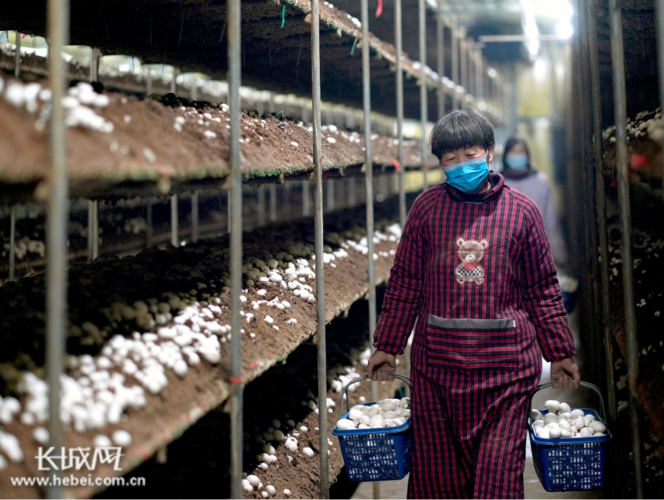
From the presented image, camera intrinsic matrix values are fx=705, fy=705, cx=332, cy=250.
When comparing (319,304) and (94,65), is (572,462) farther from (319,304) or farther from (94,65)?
(94,65)

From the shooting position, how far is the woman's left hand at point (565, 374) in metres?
2.78

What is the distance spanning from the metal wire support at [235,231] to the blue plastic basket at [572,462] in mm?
1180

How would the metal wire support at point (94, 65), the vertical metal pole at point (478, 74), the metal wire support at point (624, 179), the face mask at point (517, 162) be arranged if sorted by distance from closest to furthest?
the metal wire support at point (624, 179) < the metal wire support at point (94, 65) < the face mask at point (517, 162) < the vertical metal pole at point (478, 74)

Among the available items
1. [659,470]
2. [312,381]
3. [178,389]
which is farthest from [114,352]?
[659,470]

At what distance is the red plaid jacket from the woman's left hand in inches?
1.3

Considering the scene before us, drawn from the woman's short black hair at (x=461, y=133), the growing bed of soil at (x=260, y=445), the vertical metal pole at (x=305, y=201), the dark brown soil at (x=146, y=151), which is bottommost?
the growing bed of soil at (x=260, y=445)

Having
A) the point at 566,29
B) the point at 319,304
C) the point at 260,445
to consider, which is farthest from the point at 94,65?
the point at 566,29

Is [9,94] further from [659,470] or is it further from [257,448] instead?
[659,470]

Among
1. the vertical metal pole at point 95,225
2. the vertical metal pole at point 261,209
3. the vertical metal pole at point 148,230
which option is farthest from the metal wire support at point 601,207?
the vertical metal pole at point 261,209

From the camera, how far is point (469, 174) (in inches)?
106

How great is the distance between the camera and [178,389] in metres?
2.14

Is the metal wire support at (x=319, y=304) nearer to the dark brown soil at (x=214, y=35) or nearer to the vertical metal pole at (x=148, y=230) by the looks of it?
the dark brown soil at (x=214, y=35)

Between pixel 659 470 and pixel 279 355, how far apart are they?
6.31 feet

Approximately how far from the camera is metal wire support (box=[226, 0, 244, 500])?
89.5 inches
